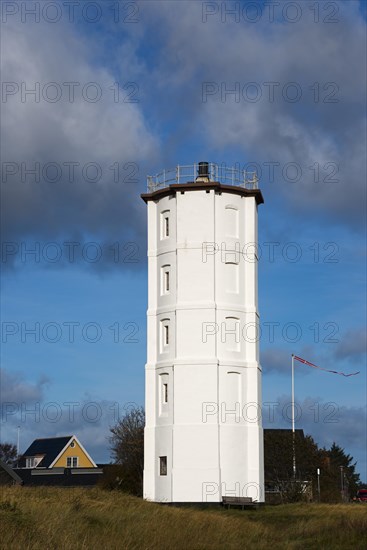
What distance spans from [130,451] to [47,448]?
24.7 m

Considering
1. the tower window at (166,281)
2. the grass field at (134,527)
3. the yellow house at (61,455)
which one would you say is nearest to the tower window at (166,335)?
the tower window at (166,281)

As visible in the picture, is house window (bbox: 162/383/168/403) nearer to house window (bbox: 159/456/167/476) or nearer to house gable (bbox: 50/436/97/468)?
house window (bbox: 159/456/167/476)

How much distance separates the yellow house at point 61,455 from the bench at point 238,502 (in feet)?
126

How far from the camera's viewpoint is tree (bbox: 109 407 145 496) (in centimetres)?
5594

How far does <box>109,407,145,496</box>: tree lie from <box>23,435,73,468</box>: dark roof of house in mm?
16473

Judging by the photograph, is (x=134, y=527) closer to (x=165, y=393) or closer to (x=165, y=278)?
(x=165, y=393)

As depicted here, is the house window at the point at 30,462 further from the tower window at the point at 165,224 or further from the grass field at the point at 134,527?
the grass field at the point at 134,527

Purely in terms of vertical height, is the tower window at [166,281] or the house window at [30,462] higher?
the tower window at [166,281]

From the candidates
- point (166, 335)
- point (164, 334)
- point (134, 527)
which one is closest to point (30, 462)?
point (164, 334)

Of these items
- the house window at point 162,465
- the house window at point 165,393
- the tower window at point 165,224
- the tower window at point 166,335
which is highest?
the tower window at point 165,224

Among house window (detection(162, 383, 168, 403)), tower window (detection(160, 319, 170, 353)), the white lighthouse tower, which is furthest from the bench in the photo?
tower window (detection(160, 319, 170, 353))

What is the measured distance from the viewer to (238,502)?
45562 mm

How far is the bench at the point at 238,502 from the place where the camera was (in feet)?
149

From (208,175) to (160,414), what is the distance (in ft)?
43.2
